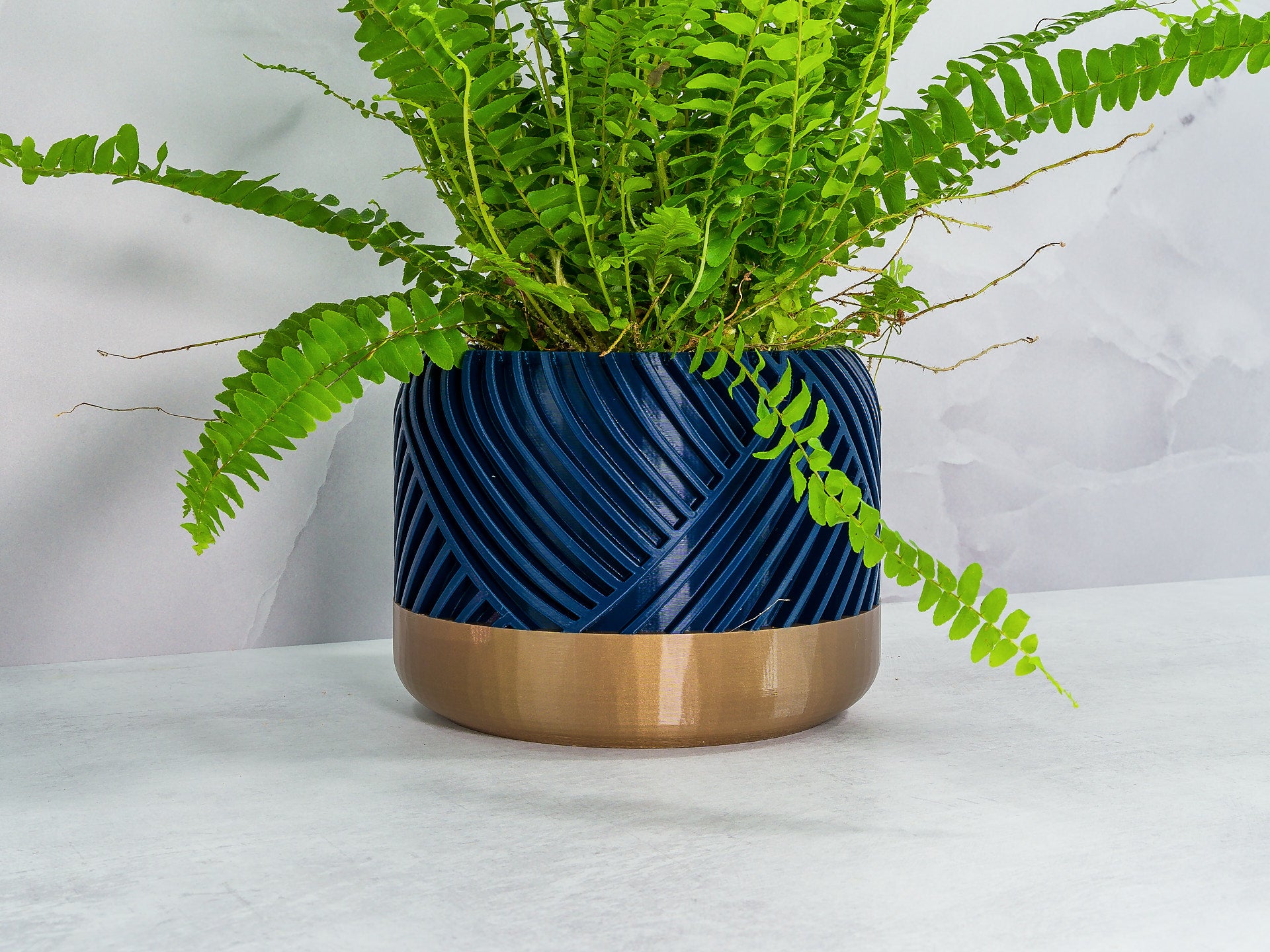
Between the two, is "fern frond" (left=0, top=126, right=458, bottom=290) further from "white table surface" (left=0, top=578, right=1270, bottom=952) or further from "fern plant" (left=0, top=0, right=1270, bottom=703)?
"white table surface" (left=0, top=578, right=1270, bottom=952)

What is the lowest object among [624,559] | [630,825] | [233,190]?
[630,825]

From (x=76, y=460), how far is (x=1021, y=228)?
2.86 ft

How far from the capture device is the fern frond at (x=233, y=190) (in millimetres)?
580

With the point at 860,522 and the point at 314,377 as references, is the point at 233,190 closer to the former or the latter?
the point at 314,377

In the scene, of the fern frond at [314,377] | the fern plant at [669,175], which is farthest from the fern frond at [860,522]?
the fern frond at [314,377]

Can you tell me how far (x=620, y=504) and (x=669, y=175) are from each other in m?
0.17

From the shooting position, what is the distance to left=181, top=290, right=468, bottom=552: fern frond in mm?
536

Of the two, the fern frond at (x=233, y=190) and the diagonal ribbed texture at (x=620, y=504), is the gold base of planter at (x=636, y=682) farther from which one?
the fern frond at (x=233, y=190)

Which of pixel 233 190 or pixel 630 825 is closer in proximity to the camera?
pixel 630 825

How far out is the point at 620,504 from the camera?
0.58m

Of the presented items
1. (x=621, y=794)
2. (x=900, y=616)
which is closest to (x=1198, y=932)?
(x=621, y=794)

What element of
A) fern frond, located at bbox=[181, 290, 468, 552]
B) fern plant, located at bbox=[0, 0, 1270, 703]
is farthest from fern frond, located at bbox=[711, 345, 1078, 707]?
fern frond, located at bbox=[181, 290, 468, 552]

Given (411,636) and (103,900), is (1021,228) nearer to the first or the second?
(411,636)

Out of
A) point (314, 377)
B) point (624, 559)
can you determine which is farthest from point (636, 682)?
point (314, 377)
